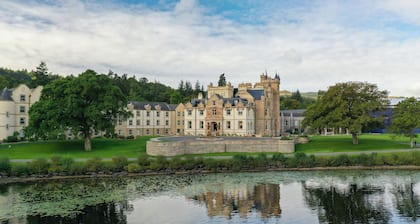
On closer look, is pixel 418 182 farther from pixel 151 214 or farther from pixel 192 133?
pixel 192 133

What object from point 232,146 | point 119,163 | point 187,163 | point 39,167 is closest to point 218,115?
point 232,146

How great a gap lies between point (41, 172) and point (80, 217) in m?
15.8

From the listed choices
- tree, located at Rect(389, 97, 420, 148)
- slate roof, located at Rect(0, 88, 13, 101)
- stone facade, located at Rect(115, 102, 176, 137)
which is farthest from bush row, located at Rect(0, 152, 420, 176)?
stone facade, located at Rect(115, 102, 176, 137)

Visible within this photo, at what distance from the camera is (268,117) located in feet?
251

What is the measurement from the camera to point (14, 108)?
6272 cm

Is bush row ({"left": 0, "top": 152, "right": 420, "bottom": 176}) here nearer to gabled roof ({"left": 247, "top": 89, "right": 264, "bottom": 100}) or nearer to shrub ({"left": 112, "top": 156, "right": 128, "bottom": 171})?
shrub ({"left": 112, "top": 156, "right": 128, "bottom": 171})

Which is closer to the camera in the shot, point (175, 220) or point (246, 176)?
point (175, 220)

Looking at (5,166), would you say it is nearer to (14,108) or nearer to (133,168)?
(133,168)

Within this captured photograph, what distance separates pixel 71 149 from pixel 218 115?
30657mm

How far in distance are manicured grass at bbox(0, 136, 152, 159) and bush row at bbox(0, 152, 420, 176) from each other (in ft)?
21.7

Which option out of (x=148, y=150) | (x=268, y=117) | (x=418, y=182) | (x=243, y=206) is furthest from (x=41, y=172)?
(x=268, y=117)

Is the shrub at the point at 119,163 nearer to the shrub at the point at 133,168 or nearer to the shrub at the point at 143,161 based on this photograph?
the shrub at the point at 133,168

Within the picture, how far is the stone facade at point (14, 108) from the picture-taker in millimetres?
61094

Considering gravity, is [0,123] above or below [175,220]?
above
